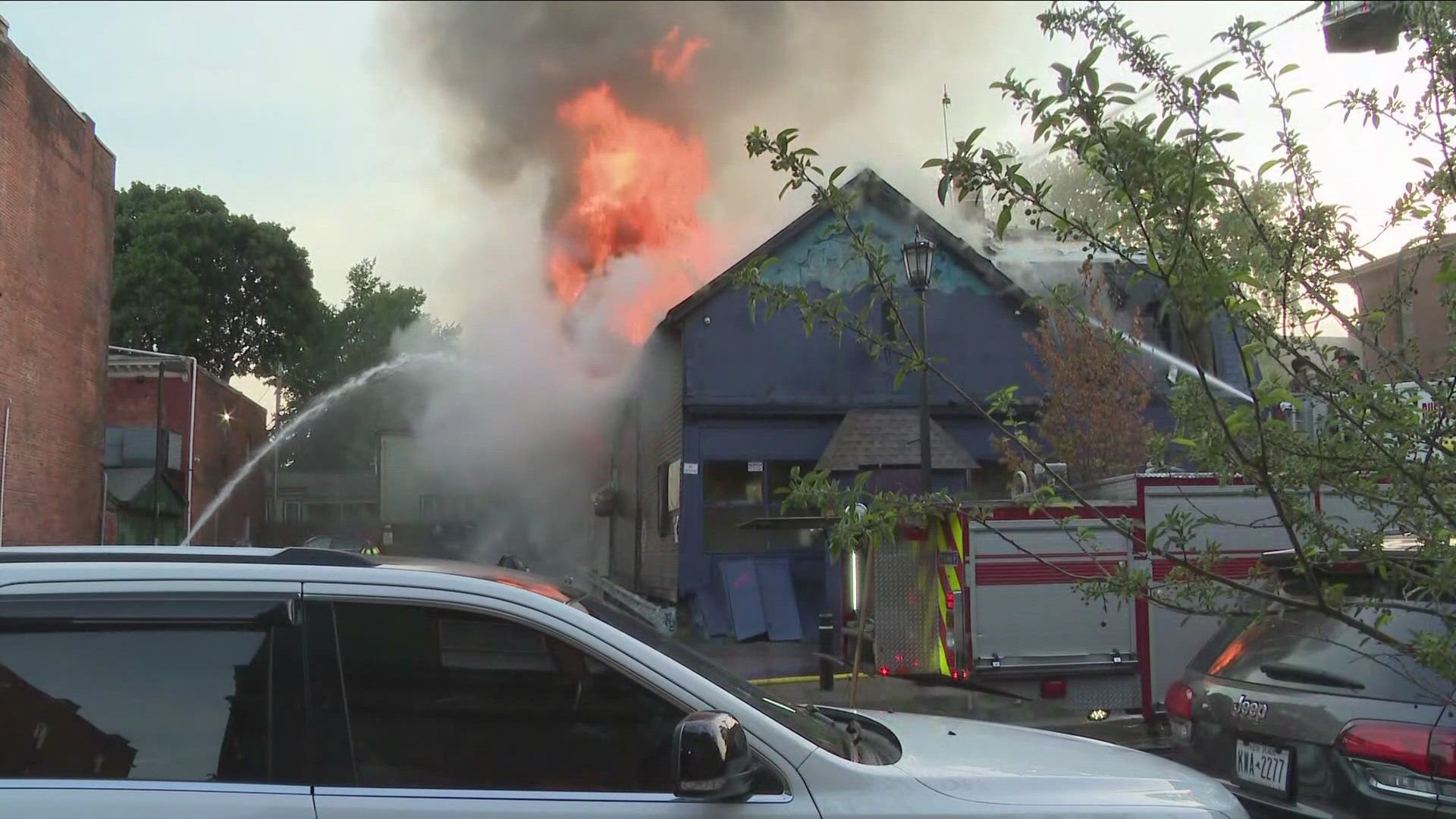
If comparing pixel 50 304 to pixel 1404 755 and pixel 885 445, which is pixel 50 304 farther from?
pixel 1404 755

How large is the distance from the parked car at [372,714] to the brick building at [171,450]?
861 inches

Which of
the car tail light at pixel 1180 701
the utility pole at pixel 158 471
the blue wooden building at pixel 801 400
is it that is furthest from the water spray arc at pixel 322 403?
the car tail light at pixel 1180 701

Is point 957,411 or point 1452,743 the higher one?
point 957,411

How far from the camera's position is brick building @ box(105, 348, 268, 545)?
24.9 m

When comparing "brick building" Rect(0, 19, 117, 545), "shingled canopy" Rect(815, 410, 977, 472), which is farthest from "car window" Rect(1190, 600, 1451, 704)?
"brick building" Rect(0, 19, 117, 545)

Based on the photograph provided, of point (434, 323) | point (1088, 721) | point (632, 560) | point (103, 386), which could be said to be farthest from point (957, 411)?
point (434, 323)

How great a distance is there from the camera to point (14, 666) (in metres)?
2.55

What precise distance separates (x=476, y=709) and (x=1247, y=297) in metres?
2.62

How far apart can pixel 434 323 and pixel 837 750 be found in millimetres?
55630

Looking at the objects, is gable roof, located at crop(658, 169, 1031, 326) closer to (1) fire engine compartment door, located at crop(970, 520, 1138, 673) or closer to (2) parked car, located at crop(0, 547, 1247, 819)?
(1) fire engine compartment door, located at crop(970, 520, 1138, 673)

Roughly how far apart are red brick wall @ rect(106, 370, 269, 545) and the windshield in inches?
1052

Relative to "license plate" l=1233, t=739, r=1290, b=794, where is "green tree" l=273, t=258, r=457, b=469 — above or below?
above

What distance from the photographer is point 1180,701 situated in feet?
16.8

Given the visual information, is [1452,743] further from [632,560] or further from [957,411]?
[632,560]
